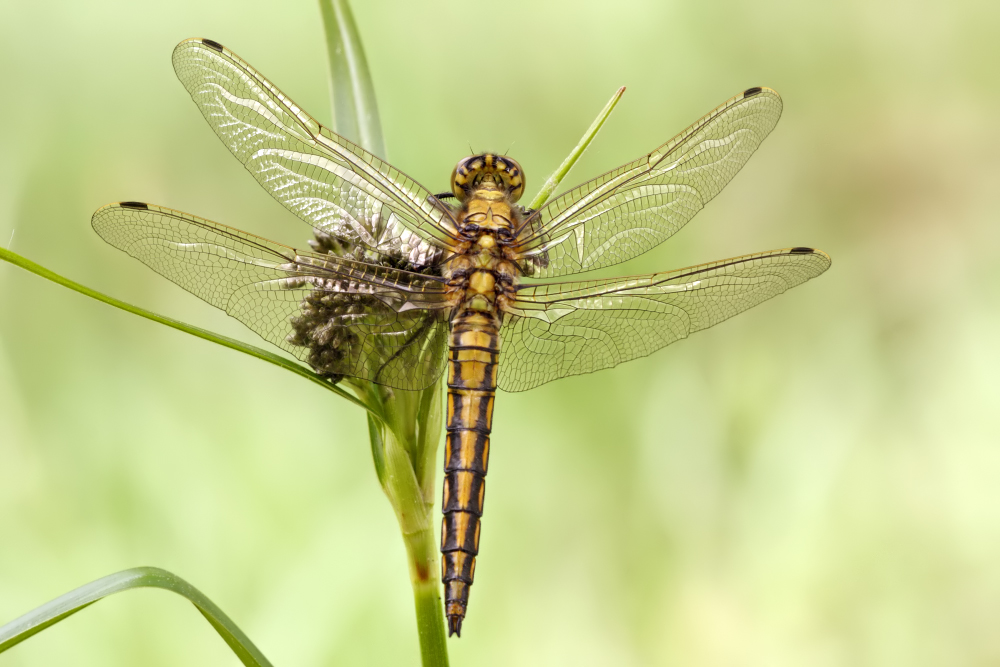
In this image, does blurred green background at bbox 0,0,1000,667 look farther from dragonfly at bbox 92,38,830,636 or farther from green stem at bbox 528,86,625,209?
green stem at bbox 528,86,625,209

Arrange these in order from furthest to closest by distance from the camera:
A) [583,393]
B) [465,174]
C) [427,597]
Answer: [583,393] → [465,174] → [427,597]

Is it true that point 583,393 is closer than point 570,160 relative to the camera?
No

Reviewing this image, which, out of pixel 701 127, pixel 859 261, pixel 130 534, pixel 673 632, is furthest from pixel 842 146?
pixel 130 534

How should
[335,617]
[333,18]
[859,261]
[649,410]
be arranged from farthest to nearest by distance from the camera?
[859,261] → [649,410] → [335,617] → [333,18]

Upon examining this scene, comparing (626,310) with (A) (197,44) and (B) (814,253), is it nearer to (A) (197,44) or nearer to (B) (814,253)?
(B) (814,253)

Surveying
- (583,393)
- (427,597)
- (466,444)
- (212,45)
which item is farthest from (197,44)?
(583,393)

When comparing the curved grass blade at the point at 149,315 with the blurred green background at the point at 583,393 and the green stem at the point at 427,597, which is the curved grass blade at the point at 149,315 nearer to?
the green stem at the point at 427,597

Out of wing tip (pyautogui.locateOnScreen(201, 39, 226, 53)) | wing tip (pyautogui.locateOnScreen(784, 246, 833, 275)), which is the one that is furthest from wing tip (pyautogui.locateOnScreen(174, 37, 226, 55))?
wing tip (pyautogui.locateOnScreen(784, 246, 833, 275))

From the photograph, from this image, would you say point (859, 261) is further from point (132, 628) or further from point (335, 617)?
point (132, 628)
